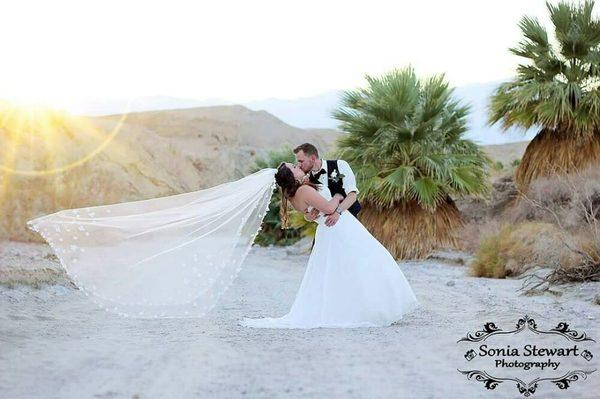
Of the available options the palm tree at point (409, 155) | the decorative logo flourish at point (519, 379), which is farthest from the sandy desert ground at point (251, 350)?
the palm tree at point (409, 155)

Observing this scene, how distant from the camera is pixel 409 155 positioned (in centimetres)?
1619

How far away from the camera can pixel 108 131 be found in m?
32.2

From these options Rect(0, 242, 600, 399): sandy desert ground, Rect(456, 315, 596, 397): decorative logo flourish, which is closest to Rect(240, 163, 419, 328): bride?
Rect(0, 242, 600, 399): sandy desert ground

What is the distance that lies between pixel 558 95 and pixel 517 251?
6830mm

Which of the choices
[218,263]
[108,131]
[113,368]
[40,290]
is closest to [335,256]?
[218,263]

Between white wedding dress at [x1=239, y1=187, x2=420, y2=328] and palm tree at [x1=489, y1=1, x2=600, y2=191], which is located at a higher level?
palm tree at [x1=489, y1=1, x2=600, y2=191]

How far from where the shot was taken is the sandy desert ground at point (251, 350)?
4.73 meters

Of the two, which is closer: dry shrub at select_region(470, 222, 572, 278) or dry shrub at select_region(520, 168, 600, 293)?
dry shrub at select_region(520, 168, 600, 293)

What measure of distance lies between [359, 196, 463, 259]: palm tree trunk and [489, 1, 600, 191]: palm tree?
343 cm

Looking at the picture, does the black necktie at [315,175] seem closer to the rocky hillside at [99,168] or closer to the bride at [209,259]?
the bride at [209,259]

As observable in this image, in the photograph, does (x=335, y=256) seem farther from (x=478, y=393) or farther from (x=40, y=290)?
(x=40, y=290)

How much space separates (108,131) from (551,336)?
2831cm

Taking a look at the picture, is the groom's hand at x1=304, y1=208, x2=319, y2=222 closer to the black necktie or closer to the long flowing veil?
the black necktie

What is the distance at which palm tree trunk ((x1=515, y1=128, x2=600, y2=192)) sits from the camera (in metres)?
17.8
